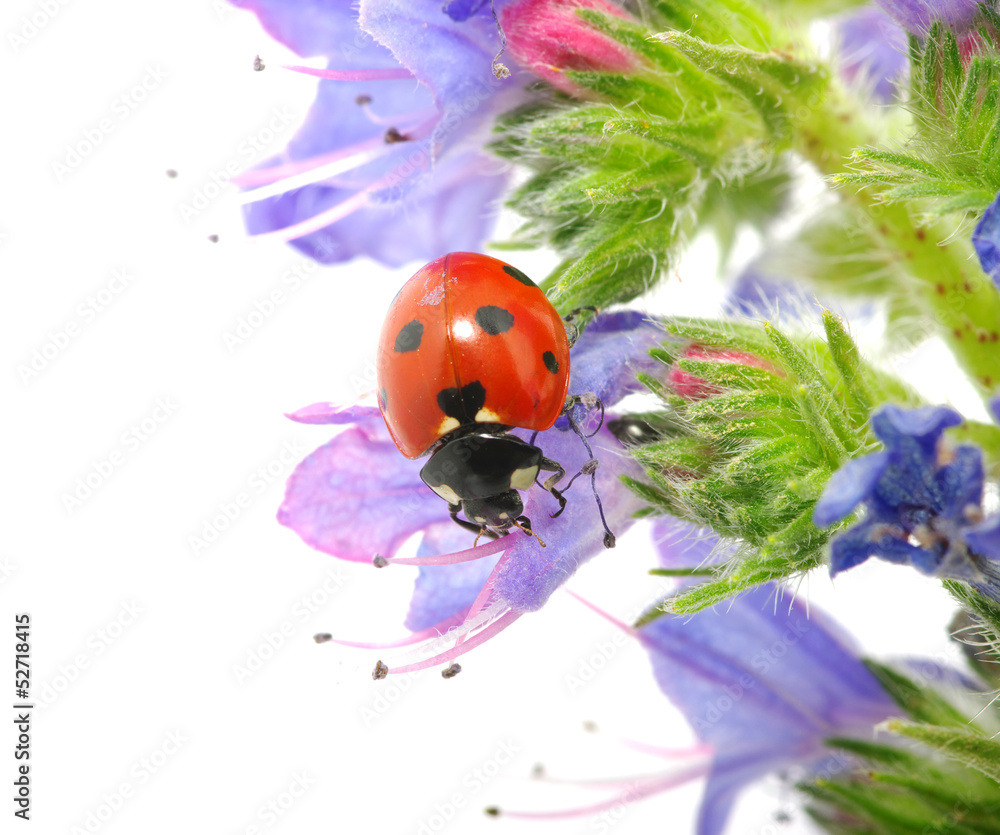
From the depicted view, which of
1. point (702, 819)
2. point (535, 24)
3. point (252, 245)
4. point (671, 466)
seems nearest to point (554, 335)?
point (671, 466)

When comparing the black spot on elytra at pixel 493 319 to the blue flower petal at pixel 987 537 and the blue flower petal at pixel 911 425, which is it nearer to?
the blue flower petal at pixel 911 425

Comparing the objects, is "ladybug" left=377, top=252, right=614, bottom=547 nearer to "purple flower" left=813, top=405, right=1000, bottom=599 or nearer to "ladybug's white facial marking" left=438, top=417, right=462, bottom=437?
"ladybug's white facial marking" left=438, top=417, right=462, bottom=437

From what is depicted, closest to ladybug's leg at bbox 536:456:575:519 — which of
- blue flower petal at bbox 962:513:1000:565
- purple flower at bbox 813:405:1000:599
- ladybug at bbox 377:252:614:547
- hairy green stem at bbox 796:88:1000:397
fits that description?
ladybug at bbox 377:252:614:547

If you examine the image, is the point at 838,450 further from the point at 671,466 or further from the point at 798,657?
the point at 798,657

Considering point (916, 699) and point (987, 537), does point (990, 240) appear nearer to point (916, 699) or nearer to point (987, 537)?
point (987, 537)

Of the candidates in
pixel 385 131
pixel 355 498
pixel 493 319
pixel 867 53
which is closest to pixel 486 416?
pixel 493 319
